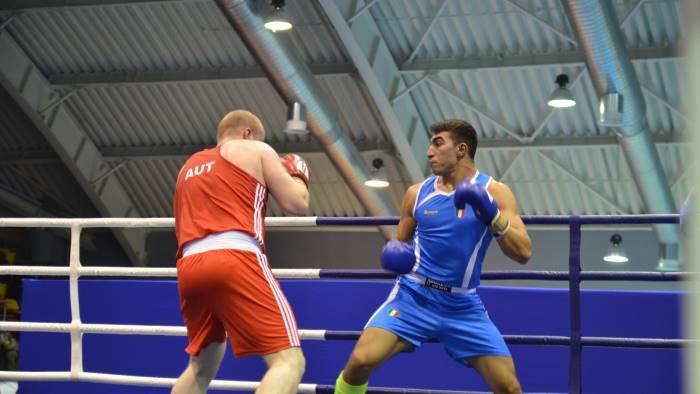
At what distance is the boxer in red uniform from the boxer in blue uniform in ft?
1.35

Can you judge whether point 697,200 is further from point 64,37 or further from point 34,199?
point 34,199

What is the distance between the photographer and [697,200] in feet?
3.65

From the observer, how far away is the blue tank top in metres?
3.72

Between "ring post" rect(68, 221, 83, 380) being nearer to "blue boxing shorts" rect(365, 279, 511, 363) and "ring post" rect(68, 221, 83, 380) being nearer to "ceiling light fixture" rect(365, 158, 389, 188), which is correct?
"blue boxing shorts" rect(365, 279, 511, 363)

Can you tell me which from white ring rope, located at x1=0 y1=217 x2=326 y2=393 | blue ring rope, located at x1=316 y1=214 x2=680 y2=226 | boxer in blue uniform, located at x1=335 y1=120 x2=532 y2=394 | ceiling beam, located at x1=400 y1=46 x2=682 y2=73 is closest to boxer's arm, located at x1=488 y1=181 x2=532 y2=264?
boxer in blue uniform, located at x1=335 y1=120 x2=532 y2=394

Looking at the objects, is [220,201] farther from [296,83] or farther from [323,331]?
[296,83]

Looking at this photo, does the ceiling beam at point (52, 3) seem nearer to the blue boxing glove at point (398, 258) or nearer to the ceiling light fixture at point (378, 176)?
the ceiling light fixture at point (378, 176)

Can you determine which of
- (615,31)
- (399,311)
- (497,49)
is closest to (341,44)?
(497,49)

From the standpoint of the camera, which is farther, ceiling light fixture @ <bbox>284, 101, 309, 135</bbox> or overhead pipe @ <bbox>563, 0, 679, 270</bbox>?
ceiling light fixture @ <bbox>284, 101, 309, 135</bbox>

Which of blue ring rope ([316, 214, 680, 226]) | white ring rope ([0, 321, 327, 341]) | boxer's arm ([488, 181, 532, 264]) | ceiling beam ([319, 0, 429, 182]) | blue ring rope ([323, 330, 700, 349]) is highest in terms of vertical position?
ceiling beam ([319, 0, 429, 182])

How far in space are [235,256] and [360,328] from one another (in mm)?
1380

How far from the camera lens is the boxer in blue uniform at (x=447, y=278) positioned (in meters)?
3.61

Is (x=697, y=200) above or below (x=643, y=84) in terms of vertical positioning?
below

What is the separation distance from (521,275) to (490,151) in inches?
398
